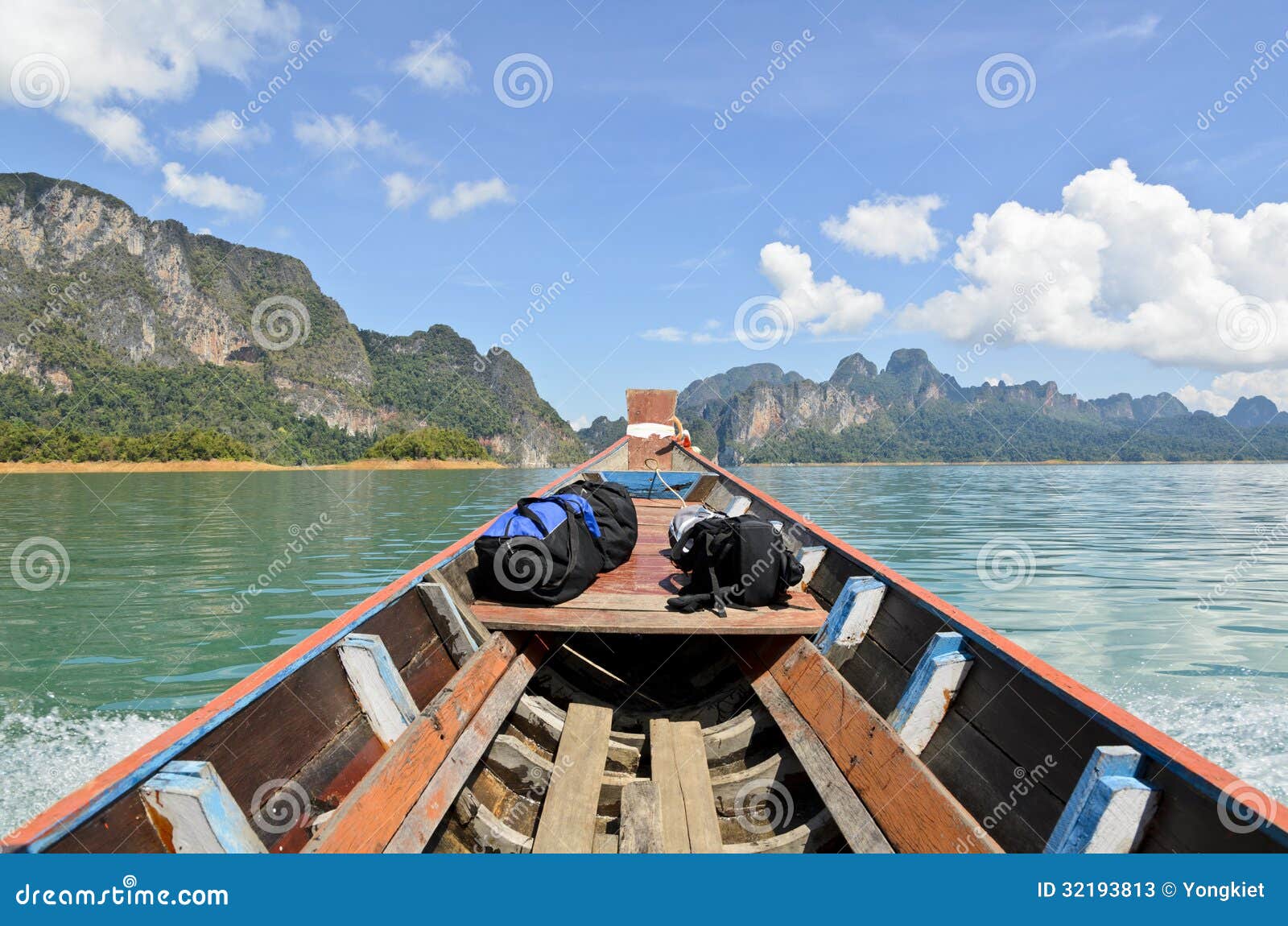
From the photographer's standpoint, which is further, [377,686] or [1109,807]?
[377,686]

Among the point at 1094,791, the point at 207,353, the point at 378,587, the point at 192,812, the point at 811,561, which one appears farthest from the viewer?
the point at 207,353

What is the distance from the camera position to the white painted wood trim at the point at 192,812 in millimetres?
1410

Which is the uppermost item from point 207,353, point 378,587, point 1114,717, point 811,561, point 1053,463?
point 207,353

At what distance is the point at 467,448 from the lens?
8250 centimetres

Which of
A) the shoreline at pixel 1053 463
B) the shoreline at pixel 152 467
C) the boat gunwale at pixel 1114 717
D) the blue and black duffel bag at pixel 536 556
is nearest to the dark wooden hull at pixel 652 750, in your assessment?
the boat gunwale at pixel 1114 717

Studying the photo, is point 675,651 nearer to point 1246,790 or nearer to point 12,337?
point 1246,790

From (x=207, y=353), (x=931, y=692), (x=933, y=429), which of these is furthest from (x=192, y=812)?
(x=933, y=429)

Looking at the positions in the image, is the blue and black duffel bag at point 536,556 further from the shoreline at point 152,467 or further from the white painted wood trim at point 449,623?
the shoreline at point 152,467

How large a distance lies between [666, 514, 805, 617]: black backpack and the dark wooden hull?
15 centimetres

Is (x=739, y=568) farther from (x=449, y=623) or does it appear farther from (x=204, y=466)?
(x=204, y=466)

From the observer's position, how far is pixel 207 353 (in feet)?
353

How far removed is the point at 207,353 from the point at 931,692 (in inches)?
5004

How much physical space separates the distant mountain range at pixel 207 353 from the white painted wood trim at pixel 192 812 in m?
83.0

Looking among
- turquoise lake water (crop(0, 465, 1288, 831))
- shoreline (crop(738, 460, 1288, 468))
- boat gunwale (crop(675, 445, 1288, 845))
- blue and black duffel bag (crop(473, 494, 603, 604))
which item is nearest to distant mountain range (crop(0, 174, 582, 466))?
shoreline (crop(738, 460, 1288, 468))
